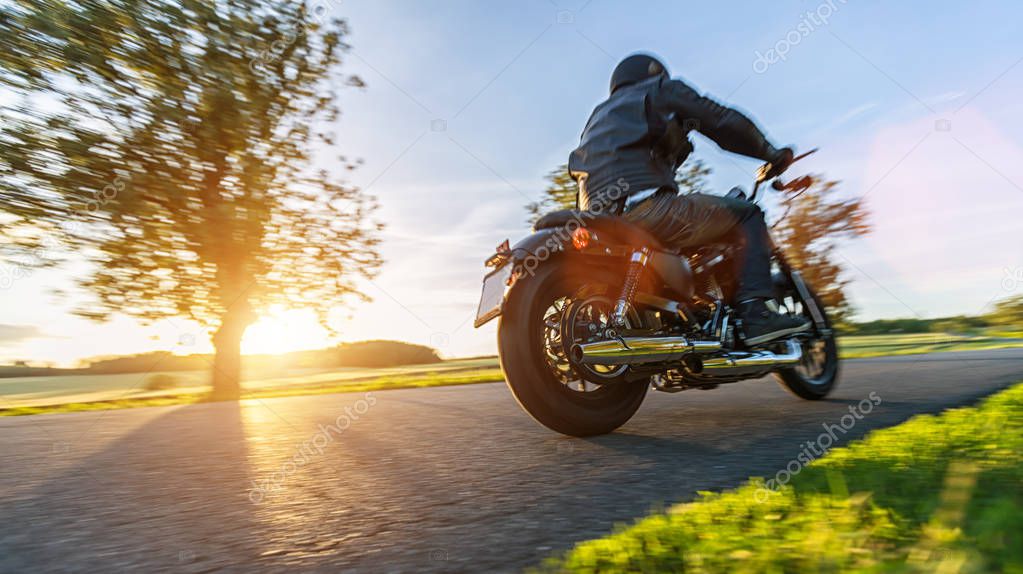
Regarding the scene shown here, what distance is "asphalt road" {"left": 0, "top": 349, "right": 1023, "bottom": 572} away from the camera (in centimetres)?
181

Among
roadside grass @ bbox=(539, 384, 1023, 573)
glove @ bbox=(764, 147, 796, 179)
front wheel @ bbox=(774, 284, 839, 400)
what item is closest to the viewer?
roadside grass @ bbox=(539, 384, 1023, 573)

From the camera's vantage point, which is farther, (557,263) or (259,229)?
(259,229)

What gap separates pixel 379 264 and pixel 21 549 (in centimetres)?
1436

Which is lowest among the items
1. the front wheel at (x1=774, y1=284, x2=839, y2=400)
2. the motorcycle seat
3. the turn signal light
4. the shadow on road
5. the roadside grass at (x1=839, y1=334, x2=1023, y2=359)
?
the shadow on road

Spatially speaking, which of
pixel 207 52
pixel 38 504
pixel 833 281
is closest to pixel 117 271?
pixel 207 52

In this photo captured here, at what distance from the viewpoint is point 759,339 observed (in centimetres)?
399

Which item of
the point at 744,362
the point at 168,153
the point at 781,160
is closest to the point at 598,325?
the point at 744,362

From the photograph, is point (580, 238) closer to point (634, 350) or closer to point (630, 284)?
point (630, 284)

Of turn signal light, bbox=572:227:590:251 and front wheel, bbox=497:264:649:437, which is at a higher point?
turn signal light, bbox=572:227:590:251

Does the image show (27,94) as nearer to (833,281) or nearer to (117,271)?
(117,271)

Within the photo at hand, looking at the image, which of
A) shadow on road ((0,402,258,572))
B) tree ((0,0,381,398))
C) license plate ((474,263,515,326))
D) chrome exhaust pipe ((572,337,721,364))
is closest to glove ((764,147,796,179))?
chrome exhaust pipe ((572,337,721,364))

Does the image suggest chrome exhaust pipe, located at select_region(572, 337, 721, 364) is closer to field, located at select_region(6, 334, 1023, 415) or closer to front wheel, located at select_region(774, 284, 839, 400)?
front wheel, located at select_region(774, 284, 839, 400)

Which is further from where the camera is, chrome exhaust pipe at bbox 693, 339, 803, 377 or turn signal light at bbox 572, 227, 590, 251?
chrome exhaust pipe at bbox 693, 339, 803, 377

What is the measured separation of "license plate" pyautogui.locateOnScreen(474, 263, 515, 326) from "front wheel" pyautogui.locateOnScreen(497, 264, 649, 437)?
7cm
